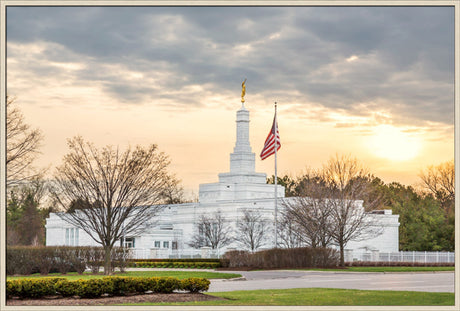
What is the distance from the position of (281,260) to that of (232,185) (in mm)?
29295

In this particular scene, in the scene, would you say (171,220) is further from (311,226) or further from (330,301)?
(330,301)

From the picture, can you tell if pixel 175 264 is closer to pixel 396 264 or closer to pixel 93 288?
pixel 396 264

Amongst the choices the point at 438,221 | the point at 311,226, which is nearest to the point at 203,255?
the point at 311,226

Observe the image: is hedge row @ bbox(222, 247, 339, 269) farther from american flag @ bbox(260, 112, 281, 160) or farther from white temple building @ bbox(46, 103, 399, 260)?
white temple building @ bbox(46, 103, 399, 260)

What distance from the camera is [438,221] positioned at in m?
70.6

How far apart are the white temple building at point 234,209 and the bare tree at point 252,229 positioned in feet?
2.02

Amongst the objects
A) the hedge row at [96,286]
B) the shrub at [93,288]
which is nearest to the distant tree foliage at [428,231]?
the hedge row at [96,286]

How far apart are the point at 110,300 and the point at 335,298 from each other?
6.52m

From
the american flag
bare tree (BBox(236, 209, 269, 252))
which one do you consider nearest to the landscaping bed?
the american flag

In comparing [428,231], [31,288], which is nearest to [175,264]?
[428,231]

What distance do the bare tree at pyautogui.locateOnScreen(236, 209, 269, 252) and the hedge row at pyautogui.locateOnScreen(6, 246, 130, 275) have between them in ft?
94.7

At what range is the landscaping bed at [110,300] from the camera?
2048cm

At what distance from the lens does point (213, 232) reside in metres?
75.2

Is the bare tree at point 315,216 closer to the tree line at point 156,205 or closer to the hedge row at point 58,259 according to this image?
the tree line at point 156,205
